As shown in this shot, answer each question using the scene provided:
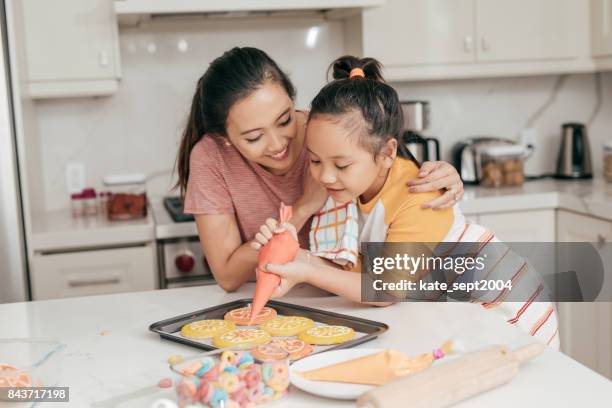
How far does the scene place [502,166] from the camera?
308cm

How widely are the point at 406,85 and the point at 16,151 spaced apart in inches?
63.6

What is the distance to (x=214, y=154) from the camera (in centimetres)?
182

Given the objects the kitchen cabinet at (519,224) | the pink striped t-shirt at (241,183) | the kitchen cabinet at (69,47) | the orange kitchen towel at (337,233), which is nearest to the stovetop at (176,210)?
the kitchen cabinet at (69,47)

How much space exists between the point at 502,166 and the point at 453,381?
87.6 inches

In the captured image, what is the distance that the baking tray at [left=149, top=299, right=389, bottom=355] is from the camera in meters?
1.23

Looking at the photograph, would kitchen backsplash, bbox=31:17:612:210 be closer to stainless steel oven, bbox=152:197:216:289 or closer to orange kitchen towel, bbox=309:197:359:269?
stainless steel oven, bbox=152:197:216:289

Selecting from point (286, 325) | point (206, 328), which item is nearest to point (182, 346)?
point (206, 328)

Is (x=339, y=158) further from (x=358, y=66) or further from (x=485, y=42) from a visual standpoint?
(x=485, y=42)

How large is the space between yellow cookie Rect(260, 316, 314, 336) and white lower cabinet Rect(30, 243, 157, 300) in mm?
1367

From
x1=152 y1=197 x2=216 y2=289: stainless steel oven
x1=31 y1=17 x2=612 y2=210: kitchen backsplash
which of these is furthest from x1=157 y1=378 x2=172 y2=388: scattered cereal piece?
x1=31 y1=17 x2=612 y2=210: kitchen backsplash

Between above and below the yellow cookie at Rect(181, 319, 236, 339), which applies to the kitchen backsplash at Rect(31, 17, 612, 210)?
above

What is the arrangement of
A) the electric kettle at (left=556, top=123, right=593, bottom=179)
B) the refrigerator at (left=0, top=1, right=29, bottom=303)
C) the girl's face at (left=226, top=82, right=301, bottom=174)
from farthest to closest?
the electric kettle at (left=556, top=123, right=593, bottom=179) → the refrigerator at (left=0, top=1, right=29, bottom=303) → the girl's face at (left=226, top=82, right=301, bottom=174)

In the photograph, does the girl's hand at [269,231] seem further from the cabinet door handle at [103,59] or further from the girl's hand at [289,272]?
the cabinet door handle at [103,59]

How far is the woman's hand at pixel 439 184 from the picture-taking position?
1.56 metres
